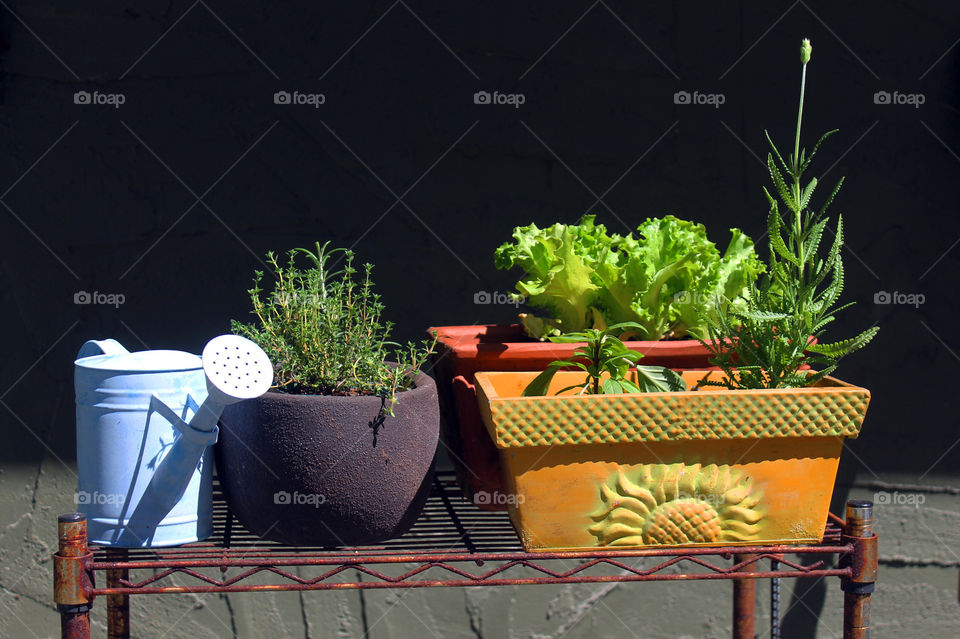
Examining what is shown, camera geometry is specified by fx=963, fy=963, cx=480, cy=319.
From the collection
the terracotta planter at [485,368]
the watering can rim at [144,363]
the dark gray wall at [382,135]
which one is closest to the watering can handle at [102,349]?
the watering can rim at [144,363]

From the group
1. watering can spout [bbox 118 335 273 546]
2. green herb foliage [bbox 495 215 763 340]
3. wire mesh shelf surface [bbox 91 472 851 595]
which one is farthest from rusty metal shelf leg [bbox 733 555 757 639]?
watering can spout [bbox 118 335 273 546]

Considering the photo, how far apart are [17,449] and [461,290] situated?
92cm

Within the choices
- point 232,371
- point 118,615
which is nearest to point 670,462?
point 232,371

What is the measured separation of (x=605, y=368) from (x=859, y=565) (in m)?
0.41

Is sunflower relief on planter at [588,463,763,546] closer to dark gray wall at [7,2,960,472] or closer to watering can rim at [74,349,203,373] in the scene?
watering can rim at [74,349,203,373]

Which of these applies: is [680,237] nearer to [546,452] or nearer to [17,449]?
[546,452]

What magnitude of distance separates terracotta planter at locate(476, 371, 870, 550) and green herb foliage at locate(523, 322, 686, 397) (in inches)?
3.5

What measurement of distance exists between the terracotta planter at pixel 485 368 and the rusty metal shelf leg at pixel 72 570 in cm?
49

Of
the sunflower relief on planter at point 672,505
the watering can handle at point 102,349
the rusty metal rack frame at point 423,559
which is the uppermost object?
the watering can handle at point 102,349

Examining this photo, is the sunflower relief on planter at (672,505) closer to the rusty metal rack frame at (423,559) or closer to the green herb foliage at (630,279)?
the rusty metal rack frame at (423,559)

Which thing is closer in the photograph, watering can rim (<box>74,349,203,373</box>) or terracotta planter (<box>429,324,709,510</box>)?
watering can rim (<box>74,349,203,373</box>)

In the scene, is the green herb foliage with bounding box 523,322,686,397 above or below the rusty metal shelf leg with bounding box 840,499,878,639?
above

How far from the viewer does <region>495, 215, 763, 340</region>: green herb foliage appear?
136cm

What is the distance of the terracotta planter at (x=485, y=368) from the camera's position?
1.29m
